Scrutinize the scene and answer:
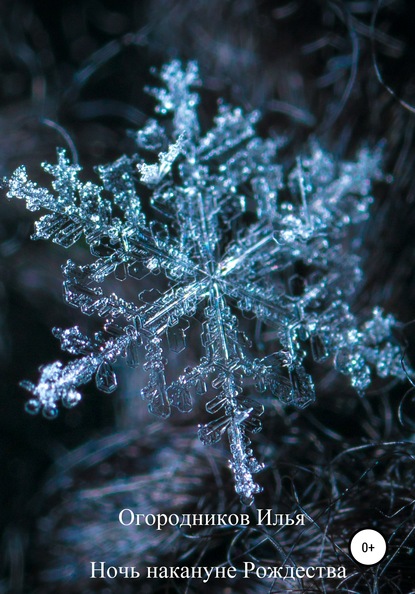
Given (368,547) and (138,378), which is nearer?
(368,547)

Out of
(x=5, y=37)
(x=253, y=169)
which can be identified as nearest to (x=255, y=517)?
(x=253, y=169)

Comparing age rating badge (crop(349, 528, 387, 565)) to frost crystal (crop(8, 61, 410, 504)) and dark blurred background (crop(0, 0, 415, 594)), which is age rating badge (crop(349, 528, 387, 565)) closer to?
dark blurred background (crop(0, 0, 415, 594))

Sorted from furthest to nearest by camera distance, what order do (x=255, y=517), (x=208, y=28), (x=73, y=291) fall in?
1. (x=208, y=28)
2. (x=255, y=517)
3. (x=73, y=291)

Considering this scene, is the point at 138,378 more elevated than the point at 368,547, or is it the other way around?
the point at 138,378

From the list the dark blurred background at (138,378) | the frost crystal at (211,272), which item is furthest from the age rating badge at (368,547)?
the frost crystal at (211,272)

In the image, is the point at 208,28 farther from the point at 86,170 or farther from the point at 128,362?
the point at 128,362

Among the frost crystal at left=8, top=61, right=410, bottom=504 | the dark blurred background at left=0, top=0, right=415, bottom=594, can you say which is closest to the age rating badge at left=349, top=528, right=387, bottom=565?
the dark blurred background at left=0, top=0, right=415, bottom=594
